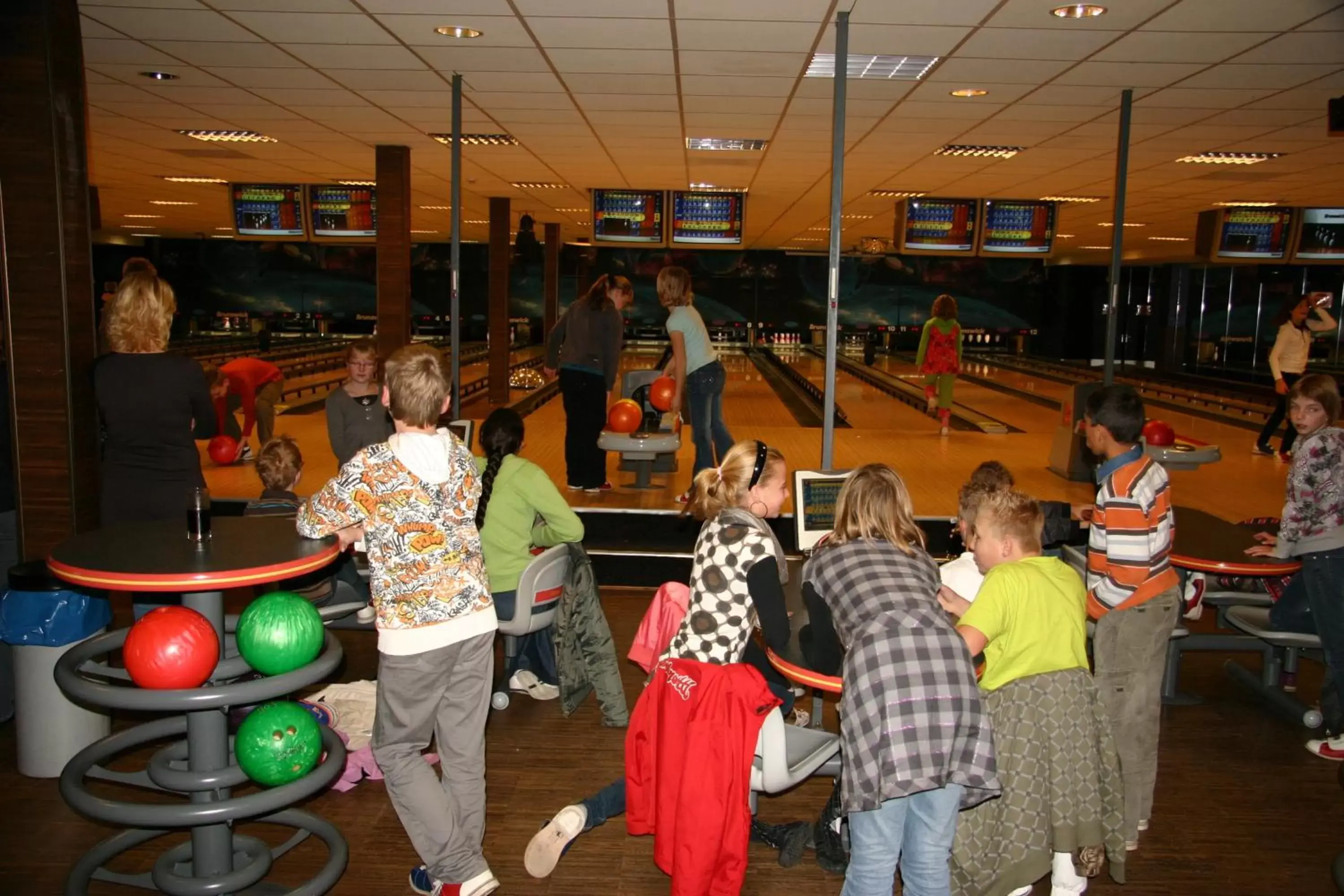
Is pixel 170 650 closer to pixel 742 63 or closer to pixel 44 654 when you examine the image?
pixel 44 654

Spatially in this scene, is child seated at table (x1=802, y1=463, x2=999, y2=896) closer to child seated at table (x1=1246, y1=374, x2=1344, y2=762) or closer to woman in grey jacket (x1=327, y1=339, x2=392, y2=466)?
child seated at table (x1=1246, y1=374, x2=1344, y2=762)

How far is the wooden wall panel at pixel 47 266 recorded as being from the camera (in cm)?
331

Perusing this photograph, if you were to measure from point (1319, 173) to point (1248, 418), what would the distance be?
4.71 m

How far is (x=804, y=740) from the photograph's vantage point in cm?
257

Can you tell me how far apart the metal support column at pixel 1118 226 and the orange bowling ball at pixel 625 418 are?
2.45 m

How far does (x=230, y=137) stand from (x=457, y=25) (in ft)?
11.8

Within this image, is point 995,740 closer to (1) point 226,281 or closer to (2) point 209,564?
(2) point 209,564

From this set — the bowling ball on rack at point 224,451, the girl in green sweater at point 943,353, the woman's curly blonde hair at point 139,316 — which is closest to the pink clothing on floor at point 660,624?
the woman's curly blonde hair at point 139,316

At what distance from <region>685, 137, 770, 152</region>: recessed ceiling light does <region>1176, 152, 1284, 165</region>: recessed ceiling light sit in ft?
8.94

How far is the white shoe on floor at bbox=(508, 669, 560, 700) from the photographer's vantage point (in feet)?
12.4

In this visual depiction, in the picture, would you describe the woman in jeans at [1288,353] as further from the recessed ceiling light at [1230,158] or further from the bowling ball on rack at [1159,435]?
the bowling ball on rack at [1159,435]

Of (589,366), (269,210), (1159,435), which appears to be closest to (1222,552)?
(1159,435)

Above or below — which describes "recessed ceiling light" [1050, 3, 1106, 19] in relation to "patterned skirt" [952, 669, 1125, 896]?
above

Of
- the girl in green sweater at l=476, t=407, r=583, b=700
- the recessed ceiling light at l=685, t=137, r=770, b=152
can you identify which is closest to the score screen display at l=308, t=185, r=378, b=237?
the recessed ceiling light at l=685, t=137, r=770, b=152
